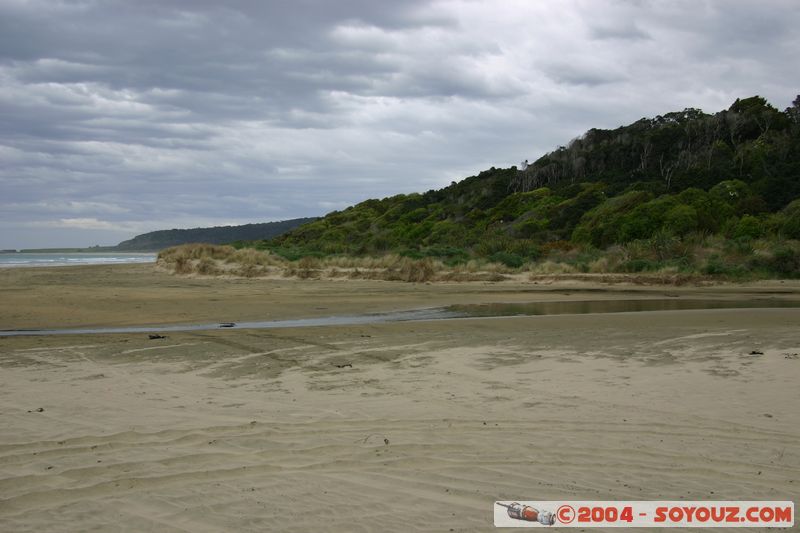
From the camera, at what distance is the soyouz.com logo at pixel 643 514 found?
3.83 metres

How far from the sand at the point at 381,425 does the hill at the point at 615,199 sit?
69.0 ft

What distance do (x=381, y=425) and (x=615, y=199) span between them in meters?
44.6

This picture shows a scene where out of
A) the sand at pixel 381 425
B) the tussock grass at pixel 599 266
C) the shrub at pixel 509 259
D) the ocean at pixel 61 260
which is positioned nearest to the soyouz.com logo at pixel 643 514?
the sand at pixel 381 425

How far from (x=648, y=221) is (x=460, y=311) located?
2535cm

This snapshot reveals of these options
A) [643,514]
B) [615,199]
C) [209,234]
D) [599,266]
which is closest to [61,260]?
[615,199]

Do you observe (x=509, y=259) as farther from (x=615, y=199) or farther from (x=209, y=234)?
(x=209, y=234)

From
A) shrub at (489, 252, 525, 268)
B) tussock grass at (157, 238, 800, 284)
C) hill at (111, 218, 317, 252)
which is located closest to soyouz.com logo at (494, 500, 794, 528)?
tussock grass at (157, 238, 800, 284)

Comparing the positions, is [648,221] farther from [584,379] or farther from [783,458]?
[783,458]

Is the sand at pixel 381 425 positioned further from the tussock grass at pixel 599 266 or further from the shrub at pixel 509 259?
the shrub at pixel 509 259

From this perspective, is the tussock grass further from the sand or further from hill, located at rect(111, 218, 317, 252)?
hill, located at rect(111, 218, 317, 252)

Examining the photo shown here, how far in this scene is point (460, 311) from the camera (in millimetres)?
16188

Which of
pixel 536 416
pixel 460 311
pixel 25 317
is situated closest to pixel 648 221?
pixel 460 311

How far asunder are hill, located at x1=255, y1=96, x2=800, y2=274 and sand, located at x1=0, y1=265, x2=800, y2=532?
21027 millimetres

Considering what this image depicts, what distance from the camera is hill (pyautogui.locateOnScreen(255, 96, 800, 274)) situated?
122ft
